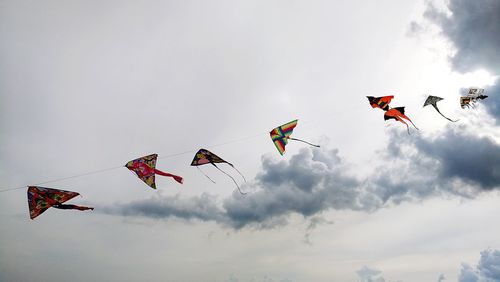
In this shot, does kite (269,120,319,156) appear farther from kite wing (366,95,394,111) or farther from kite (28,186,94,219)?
kite (28,186,94,219)

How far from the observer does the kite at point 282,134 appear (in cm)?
2700

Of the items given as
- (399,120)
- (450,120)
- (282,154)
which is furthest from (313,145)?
(450,120)

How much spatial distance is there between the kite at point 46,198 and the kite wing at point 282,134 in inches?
686

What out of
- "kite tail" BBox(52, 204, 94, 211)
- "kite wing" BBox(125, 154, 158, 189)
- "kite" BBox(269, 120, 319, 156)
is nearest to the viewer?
"kite tail" BBox(52, 204, 94, 211)

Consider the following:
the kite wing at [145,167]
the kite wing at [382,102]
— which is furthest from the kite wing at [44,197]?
the kite wing at [382,102]

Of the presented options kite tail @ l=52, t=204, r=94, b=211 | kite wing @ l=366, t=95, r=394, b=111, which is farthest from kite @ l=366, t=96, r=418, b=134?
kite tail @ l=52, t=204, r=94, b=211

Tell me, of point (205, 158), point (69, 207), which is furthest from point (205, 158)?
point (69, 207)

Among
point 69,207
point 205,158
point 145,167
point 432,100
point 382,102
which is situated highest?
point 432,100

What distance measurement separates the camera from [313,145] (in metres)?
25.0

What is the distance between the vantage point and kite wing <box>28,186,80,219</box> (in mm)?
24781

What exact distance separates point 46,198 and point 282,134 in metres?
20.7

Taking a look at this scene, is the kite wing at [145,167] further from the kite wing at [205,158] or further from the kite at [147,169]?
the kite wing at [205,158]

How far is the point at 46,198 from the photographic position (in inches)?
981

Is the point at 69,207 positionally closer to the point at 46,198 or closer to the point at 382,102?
the point at 46,198
